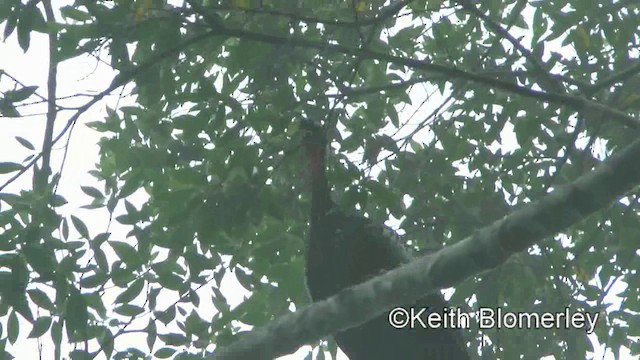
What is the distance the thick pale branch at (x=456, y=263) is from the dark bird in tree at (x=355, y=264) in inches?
25.4

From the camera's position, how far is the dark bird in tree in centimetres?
395

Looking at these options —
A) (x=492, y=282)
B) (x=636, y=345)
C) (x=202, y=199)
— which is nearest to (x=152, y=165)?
(x=202, y=199)

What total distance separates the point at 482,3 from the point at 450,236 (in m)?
1.22

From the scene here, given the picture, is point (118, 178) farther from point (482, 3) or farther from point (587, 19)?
point (587, 19)

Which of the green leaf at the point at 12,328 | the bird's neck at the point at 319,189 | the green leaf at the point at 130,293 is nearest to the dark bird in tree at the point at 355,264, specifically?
the bird's neck at the point at 319,189

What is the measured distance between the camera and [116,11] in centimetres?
387

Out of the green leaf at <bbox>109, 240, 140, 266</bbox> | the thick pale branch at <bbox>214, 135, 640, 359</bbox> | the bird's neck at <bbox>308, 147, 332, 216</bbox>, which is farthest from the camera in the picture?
the bird's neck at <bbox>308, 147, 332, 216</bbox>

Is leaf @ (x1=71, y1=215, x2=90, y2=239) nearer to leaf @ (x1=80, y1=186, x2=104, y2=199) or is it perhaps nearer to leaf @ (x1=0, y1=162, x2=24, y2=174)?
leaf @ (x1=0, y1=162, x2=24, y2=174)

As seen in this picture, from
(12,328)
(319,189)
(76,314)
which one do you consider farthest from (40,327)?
(319,189)

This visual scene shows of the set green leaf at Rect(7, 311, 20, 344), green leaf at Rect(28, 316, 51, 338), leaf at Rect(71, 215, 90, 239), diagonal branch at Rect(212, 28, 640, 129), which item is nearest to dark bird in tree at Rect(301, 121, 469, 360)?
diagonal branch at Rect(212, 28, 640, 129)

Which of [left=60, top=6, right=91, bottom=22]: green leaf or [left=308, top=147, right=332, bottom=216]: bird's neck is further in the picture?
[left=308, top=147, right=332, bottom=216]: bird's neck

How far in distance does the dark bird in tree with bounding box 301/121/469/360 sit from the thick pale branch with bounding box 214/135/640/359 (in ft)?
2.12

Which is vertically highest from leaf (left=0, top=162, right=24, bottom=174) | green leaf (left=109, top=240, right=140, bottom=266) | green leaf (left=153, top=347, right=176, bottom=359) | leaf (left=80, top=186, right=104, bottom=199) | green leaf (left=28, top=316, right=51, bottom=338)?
leaf (left=80, top=186, right=104, bottom=199)

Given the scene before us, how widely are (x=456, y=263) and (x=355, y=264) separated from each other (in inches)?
54.7
